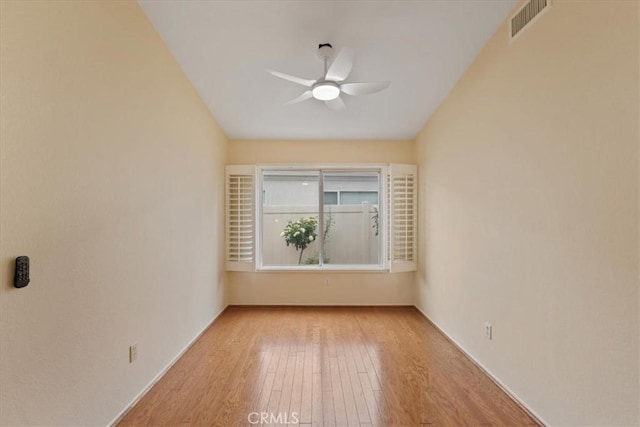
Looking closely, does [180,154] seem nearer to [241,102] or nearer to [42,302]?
[241,102]

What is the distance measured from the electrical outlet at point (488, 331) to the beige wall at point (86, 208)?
9.00 ft

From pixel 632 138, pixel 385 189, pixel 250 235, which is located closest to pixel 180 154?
pixel 250 235

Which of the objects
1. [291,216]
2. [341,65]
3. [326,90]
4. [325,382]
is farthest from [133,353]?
[291,216]

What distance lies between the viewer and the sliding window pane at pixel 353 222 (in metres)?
5.11

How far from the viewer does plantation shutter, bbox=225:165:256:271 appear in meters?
4.79

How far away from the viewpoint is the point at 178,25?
2.71 m

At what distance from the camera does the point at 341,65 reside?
2.56 meters

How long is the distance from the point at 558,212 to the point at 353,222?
326 centimetres

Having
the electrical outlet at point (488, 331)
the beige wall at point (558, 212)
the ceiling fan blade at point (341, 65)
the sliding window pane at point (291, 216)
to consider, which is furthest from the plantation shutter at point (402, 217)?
the ceiling fan blade at point (341, 65)

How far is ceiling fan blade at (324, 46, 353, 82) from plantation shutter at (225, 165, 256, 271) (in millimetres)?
2397

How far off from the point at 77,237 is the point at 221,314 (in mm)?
2922

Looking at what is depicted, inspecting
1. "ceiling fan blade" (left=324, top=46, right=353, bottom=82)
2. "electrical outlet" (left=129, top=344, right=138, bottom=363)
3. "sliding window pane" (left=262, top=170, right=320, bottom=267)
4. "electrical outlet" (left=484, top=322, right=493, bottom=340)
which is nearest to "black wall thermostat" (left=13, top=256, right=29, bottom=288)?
"electrical outlet" (left=129, top=344, right=138, bottom=363)

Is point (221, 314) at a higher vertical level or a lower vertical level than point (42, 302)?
lower

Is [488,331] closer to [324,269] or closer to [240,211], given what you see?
[324,269]
